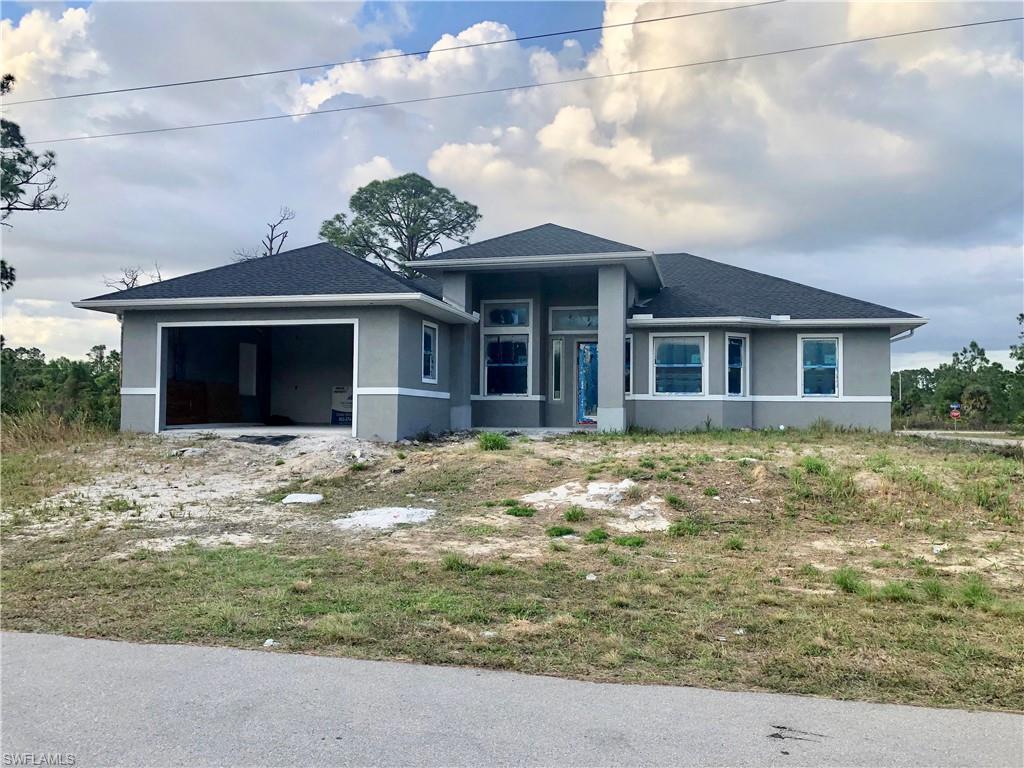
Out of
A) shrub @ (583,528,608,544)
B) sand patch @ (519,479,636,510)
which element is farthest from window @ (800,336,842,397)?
A: shrub @ (583,528,608,544)

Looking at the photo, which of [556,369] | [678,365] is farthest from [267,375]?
[678,365]

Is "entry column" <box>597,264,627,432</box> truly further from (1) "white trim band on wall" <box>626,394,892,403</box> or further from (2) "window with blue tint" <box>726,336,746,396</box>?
(2) "window with blue tint" <box>726,336,746,396</box>

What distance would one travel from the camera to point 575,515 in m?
10.0

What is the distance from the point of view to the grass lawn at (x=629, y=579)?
5.39 metres

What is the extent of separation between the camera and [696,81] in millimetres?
15672

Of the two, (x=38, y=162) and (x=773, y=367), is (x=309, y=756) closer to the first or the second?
(x=773, y=367)

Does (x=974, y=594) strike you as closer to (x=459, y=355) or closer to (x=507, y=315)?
(x=459, y=355)

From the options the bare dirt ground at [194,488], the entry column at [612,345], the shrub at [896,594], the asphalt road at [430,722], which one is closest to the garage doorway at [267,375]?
the bare dirt ground at [194,488]

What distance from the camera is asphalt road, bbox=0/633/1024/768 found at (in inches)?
157

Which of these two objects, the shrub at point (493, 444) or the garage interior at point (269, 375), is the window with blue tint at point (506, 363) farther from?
the shrub at point (493, 444)

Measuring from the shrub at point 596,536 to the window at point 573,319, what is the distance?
37.8 ft

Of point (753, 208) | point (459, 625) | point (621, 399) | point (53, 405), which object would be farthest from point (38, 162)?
point (459, 625)

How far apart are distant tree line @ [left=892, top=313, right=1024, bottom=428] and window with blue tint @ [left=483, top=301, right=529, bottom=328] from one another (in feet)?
60.3

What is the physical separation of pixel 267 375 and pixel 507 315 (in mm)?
6908
